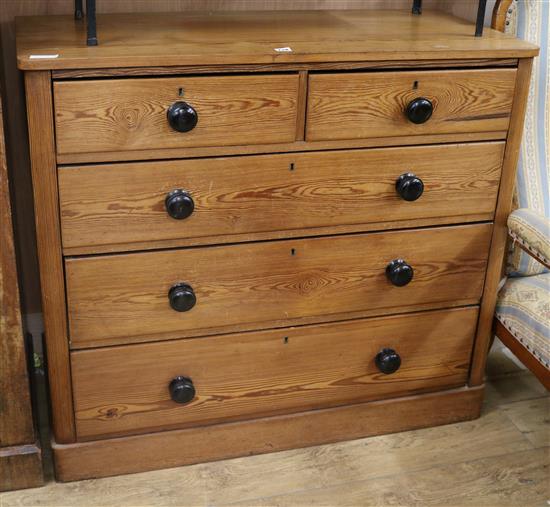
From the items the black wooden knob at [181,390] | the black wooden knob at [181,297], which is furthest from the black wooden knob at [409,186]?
the black wooden knob at [181,390]

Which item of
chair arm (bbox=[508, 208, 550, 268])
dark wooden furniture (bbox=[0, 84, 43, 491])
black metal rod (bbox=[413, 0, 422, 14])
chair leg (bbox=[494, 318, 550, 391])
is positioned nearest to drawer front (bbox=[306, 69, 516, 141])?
chair arm (bbox=[508, 208, 550, 268])

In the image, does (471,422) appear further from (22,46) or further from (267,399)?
(22,46)

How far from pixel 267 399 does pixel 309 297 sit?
0.86 feet

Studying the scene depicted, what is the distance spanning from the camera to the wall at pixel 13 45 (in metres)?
1.83

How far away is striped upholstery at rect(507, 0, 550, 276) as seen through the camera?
1.86 m

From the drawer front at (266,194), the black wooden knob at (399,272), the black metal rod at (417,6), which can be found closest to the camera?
the drawer front at (266,194)

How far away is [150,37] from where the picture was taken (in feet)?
5.29

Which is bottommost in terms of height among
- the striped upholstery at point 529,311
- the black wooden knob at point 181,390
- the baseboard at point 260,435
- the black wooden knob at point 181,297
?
the baseboard at point 260,435

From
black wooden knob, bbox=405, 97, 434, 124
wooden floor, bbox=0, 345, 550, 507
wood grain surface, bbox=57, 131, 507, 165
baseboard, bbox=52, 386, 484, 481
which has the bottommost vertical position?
wooden floor, bbox=0, 345, 550, 507

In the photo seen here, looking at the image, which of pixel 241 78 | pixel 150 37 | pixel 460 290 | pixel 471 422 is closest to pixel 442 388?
pixel 471 422

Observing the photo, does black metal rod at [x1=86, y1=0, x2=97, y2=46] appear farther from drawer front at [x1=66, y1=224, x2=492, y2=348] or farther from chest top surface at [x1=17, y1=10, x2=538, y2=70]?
drawer front at [x1=66, y1=224, x2=492, y2=348]

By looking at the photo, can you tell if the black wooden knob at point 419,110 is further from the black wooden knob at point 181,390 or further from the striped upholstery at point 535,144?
the black wooden knob at point 181,390

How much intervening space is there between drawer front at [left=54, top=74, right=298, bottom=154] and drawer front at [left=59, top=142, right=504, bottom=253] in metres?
0.05

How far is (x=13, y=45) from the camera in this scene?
1.82 m
